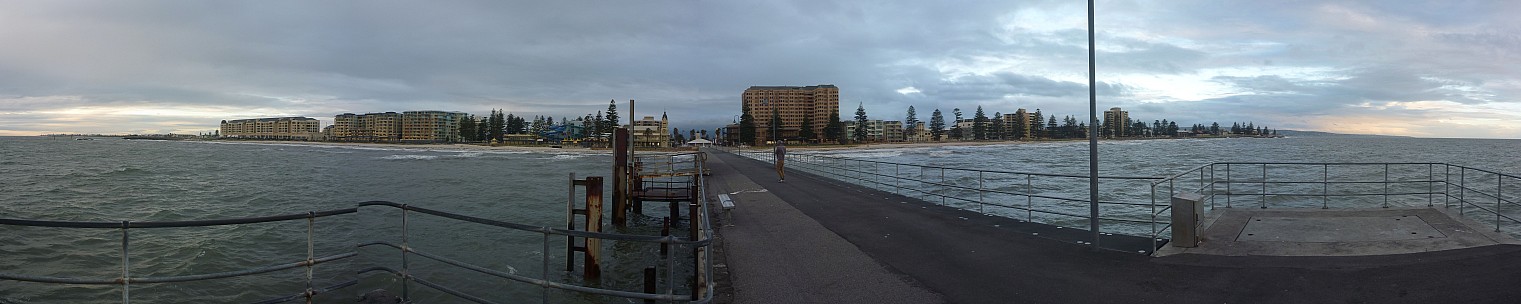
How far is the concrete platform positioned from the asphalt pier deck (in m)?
0.25

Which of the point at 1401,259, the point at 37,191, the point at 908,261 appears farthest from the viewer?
the point at 37,191

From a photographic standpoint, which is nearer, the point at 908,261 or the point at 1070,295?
the point at 1070,295

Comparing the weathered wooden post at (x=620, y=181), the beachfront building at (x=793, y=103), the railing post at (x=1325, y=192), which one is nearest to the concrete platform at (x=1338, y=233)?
the railing post at (x=1325, y=192)

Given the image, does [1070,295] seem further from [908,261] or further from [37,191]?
[37,191]

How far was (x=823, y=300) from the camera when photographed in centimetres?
604

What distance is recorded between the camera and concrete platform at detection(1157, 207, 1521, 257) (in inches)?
277

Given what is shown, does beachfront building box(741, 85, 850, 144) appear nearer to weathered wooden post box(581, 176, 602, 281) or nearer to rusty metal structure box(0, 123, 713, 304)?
rusty metal structure box(0, 123, 713, 304)

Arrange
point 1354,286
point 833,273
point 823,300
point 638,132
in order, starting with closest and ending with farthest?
1. point 1354,286
2. point 823,300
3. point 833,273
4. point 638,132

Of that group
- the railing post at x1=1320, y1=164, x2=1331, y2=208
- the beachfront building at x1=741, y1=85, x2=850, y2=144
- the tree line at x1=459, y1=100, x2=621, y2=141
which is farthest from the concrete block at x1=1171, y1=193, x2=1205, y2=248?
the beachfront building at x1=741, y1=85, x2=850, y2=144

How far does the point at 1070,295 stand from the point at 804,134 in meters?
130

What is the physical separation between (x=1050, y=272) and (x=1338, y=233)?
13.7 ft

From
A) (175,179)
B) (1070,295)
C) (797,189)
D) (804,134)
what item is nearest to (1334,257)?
(1070,295)

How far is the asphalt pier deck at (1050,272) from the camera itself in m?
5.64

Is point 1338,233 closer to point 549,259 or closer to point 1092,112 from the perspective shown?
point 1092,112
